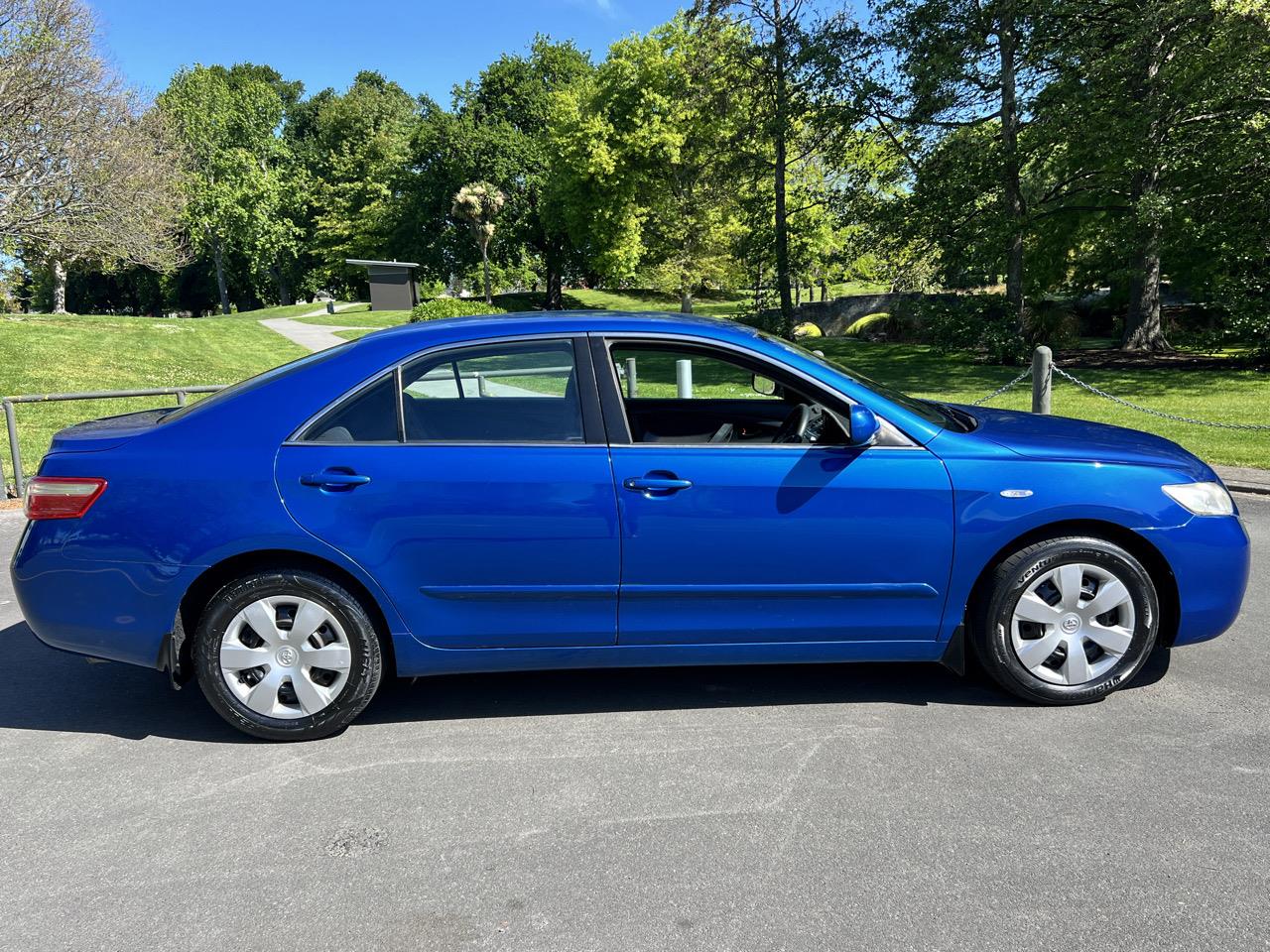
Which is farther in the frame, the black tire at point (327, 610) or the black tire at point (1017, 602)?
the black tire at point (1017, 602)

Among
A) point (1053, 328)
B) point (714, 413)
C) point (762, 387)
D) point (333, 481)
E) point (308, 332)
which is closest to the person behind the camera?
point (333, 481)

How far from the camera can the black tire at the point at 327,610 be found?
3402 mm

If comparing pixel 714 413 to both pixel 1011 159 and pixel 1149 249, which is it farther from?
pixel 1011 159

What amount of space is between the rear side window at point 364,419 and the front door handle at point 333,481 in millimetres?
155

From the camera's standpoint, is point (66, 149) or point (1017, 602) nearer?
point (1017, 602)

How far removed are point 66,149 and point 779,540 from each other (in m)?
22.1

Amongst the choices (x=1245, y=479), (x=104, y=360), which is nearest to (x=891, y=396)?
(x=1245, y=479)

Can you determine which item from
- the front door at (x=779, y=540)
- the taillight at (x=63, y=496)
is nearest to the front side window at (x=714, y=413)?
the front door at (x=779, y=540)

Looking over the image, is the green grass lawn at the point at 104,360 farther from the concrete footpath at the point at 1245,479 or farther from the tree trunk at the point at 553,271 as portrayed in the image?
the tree trunk at the point at 553,271

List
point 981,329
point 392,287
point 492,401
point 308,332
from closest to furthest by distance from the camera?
point 492,401, point 981,329, point 308,332, point 392,287

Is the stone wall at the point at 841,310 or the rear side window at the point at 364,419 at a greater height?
the stone wall at the point at 841,310

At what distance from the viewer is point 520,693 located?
3994 millimetres

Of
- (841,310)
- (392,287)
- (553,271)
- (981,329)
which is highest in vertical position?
(553,271)

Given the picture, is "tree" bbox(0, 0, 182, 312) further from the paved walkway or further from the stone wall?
the stone wall
